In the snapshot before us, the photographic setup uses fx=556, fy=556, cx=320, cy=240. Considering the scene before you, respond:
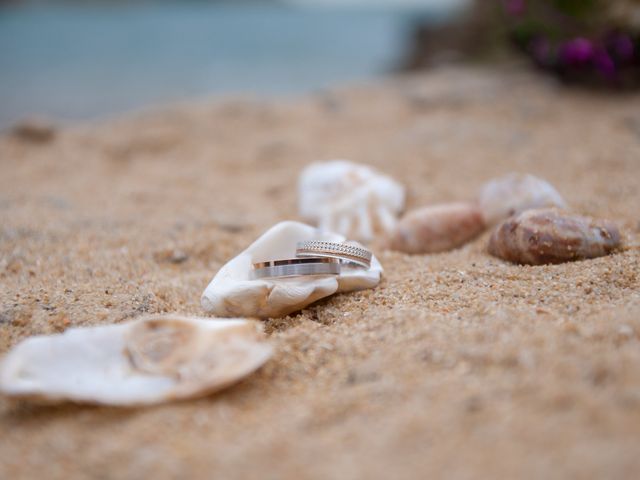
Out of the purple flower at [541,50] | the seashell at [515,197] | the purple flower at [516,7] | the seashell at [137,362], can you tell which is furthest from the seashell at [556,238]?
the purple flower at [516,7]

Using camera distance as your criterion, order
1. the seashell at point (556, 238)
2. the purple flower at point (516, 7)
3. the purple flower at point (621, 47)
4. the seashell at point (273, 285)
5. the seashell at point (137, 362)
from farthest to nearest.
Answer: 1. the purple flower at point (516, 7)
2. the purple flower at point (621, 47)
3. the seashell at point (556, 238)
4. the seashell at point (273, 285)
5. the seashell at point (137, 362)

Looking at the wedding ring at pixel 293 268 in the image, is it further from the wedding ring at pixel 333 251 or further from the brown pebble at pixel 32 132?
the brown pebble at pixel 32 132

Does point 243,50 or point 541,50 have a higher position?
point 541,50

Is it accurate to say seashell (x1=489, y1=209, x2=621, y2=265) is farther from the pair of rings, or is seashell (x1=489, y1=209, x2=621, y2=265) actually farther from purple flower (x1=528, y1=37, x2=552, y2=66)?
purple flower (x1=528, y1=37, x2=552, y2=66)

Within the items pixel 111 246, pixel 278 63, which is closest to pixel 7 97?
pixel 278 63

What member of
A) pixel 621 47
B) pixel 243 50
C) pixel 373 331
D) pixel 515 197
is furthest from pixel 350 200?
pixel 243 50

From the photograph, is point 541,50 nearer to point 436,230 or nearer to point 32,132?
point 436,230

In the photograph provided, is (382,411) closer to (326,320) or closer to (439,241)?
(326,320)
